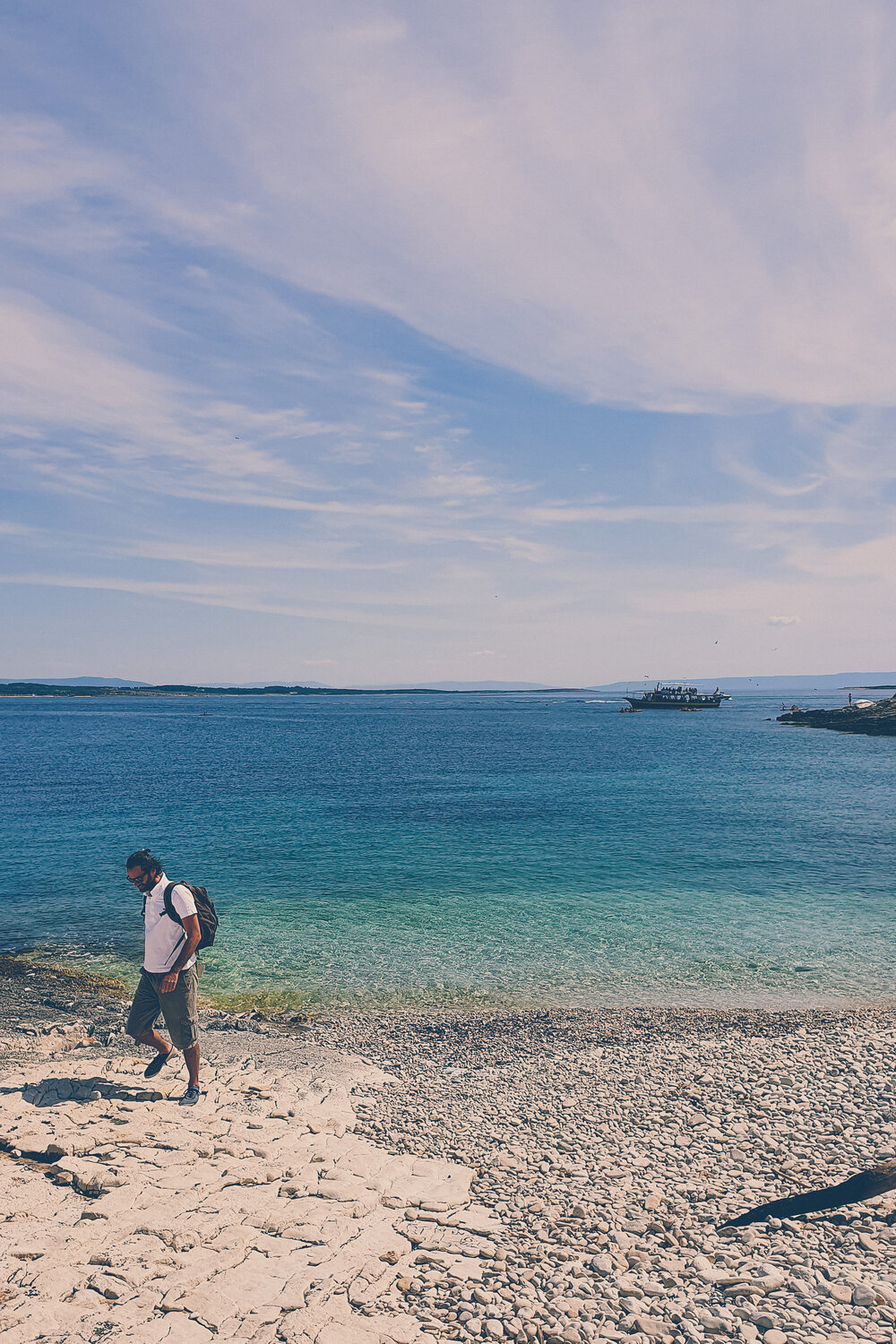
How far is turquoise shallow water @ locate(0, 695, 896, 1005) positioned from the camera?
53.4 feet

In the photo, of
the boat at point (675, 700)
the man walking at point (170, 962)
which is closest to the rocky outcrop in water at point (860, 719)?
the boat at point (675, 700)

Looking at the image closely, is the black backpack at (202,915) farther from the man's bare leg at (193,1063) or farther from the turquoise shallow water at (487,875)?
the turquoise shallow water at (487,875)

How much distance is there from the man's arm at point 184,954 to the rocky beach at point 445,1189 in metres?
1.42

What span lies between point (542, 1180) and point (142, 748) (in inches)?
3039

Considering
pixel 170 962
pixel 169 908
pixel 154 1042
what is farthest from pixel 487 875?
pixel 169 908

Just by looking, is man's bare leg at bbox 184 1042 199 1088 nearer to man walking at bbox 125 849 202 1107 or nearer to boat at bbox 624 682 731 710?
man walking at bbox 125 849 202 1107

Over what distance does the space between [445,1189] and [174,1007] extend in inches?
159

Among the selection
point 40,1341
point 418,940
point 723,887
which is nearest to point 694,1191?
point 40,1341

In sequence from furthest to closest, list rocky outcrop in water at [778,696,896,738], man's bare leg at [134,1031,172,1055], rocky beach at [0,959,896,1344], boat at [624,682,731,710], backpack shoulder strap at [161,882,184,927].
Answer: boat at [624,682,731,710]
rocky outcrop in water at [778,696,896,738]
man's bare leg at [134,1031,172,1055]
backpack shoulder strap at [161,882,184,927]
rocky beach at [0,959,896,1344]

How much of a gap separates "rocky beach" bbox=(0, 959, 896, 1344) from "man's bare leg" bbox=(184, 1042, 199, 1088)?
329mm

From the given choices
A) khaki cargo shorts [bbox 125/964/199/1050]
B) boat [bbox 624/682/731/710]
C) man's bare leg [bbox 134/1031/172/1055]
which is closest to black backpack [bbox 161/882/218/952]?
khaki cargo shorts [bbox 125/964/199/1050]

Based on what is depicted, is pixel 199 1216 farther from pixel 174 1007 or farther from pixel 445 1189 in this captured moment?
pixel 174 1007

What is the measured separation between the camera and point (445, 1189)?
757 centimetres

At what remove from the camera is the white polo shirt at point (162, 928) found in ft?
28.3
